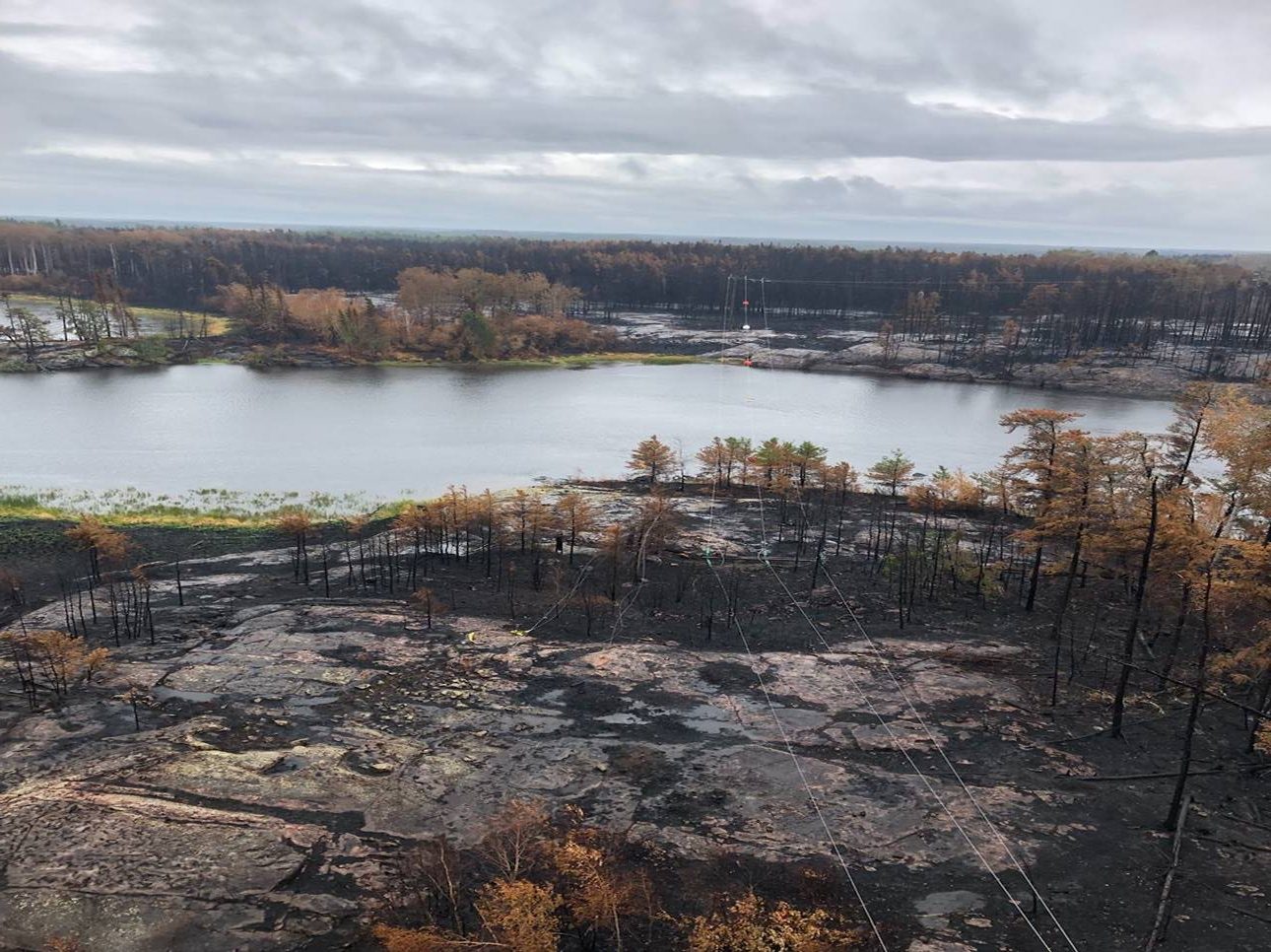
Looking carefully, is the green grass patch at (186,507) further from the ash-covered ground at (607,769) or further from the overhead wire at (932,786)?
the overhead wire at (932,786)

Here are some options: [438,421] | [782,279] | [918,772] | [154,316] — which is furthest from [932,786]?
[782,279]

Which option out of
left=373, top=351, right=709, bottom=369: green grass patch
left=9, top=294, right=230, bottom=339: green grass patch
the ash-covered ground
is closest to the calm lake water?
left=373, top=351, right=709, bottom=369: green grass patch

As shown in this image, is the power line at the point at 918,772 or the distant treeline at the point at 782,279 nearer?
the power line at the point at 918,772

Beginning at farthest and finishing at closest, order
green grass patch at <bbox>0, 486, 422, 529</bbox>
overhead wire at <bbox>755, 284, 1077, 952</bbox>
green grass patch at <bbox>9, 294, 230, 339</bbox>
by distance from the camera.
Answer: green grass patch at <bbox>9, 294, 230, 339</bbox>
green grass patch at <bbox>0, 486, 422, 529</bbox>
overhead wire at <bbox>755, 284, 1077, 952</bbox>

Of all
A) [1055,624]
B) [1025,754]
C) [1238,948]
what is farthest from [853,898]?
[1055,624]

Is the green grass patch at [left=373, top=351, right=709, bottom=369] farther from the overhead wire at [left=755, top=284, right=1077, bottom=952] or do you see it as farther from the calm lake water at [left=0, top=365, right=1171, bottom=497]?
the overhead wire at [left=755, top=284, right=1077, bottom=952]

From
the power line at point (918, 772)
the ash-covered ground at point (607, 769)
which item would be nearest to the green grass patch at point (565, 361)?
the ash-covered ground at point (607, 769)

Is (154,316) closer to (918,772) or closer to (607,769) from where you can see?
(607,769)
